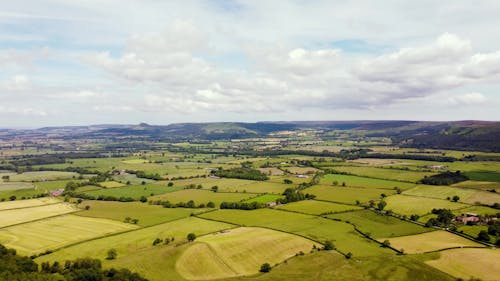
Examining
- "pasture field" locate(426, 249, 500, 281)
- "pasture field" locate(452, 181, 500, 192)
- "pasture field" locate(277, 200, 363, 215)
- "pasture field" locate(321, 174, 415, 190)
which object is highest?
"pasture field" locate(452, 181, 500, 192)

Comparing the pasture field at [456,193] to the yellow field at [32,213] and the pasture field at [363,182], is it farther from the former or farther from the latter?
the yellow field at [32,213]

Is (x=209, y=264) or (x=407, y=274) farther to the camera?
(x=209, y=264)

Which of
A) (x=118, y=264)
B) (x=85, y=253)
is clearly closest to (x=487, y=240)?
(x=118, y=264)

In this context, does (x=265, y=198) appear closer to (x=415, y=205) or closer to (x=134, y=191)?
(x=415, y=205)

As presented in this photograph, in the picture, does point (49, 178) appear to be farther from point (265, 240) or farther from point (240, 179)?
point (265, 240)

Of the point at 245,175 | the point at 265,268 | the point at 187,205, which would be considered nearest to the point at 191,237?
the point at 265,268

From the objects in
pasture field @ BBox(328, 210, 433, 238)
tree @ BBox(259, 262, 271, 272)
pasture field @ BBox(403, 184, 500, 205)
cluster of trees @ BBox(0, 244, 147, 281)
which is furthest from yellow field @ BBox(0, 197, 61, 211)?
pasture field @ BBox(403, 184, 500, 205)

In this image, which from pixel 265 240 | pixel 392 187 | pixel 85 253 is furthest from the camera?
pixel 392 187

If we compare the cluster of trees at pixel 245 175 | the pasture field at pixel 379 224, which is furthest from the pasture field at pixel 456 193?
the cluster of trees at pixel 245 175

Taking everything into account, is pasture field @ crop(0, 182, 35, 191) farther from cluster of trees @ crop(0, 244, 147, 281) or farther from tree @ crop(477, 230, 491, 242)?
tree @ crop(477, 230, 491, 242)
